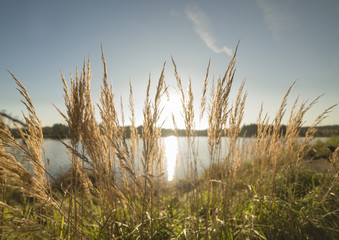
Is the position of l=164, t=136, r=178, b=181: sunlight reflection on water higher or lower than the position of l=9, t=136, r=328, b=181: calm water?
lower

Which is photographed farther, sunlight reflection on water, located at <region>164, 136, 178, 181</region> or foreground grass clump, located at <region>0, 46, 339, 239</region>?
sunlight reflection on water, located at <region>164, 136, 178, 181</region>

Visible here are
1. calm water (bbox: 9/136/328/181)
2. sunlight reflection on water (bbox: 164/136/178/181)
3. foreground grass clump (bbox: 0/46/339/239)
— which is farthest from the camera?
sunlight reflection on water (bbox: 164/136/178/181)

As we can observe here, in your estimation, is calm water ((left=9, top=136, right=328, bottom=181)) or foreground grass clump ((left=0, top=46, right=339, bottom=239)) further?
calm water ((left=9, top=136, right=328, bottom=181))

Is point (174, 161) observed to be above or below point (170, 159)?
above

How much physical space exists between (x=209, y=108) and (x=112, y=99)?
1066mm

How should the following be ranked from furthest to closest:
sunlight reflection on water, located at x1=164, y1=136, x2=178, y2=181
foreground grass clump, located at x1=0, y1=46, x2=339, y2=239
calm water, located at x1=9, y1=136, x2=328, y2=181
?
sunlight reflection on water, located at x1=164, y1=136, x2=178, y2=181 → calm water, located at x1=9, y1=136, x2=328, y2=181 → foreground grass clump, located at x1=0, y1=46, x2=339, y2=239

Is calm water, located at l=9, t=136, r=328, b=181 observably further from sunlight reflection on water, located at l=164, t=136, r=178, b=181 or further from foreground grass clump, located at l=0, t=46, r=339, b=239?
foreground grass clump, located at l=0, t=46, r=339, b=239

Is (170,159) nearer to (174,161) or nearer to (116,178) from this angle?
(174,161)

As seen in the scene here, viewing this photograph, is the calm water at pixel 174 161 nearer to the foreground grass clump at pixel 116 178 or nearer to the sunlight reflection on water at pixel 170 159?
the sunlight reflection on water at pixel 170 159

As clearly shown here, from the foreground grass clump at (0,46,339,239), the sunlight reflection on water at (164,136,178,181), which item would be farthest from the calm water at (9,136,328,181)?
the foreground grass clump at (0,46,339,239)

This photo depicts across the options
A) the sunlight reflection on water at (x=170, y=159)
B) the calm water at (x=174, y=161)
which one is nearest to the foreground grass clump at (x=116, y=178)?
the calm water at (x=174, y=161)

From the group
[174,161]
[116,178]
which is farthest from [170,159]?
[116,178]

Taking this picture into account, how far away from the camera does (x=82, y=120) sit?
49.0 inches

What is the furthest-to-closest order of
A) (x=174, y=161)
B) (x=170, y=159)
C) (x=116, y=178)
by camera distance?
(x=170, y=159)
(x=174, y=161)
(x=116, y=178)
